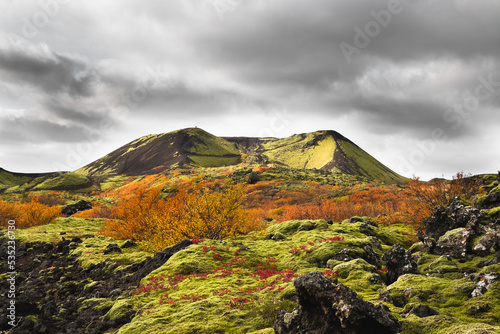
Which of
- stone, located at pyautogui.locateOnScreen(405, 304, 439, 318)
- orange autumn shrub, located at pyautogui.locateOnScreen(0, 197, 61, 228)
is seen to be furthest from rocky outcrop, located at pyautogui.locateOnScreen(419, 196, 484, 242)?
orange autumn shrub, located at pyautogui.locateOnScreen(0, 197, 61, 228)

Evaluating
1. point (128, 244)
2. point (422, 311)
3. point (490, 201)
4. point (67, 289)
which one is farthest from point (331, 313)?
point (128, 244)

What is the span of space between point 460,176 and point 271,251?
2176 centimetres

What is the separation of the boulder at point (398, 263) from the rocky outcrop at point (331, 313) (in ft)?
17.2

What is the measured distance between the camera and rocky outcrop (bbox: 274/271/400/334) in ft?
21.5

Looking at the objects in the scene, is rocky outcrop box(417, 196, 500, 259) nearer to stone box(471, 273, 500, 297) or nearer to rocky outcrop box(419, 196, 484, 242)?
rocky outcrop box(419, 196, 484, 242)

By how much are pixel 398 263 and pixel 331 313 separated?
6807 mm

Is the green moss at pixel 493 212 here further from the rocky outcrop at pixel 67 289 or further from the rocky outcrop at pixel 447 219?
the rocky outcrop at pixel 67 289

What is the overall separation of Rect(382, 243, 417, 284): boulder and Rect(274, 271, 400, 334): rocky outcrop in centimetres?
523

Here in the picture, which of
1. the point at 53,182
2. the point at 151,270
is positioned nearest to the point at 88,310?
the point at 151,270

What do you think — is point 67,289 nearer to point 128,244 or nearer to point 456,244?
point 128,244

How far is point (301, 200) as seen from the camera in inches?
2761

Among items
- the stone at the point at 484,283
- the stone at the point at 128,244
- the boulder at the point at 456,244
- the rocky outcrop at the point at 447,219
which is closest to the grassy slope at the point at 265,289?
the stone at the point at 484,283

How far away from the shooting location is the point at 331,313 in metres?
7.06

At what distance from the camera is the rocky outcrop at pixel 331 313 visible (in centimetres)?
655
